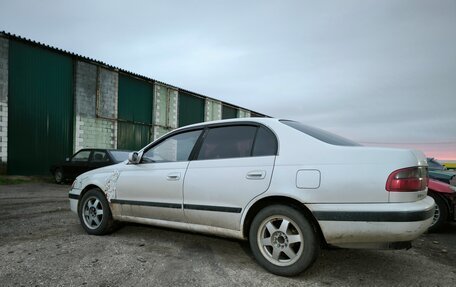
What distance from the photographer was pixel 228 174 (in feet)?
10.6

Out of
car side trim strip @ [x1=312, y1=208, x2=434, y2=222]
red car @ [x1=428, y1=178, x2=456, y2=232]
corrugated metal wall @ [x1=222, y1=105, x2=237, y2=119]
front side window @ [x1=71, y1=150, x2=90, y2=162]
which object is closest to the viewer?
car side trim strip @ [x1=312, y1=208, x2=434, y2=222]

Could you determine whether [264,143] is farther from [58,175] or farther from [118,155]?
[58,175]

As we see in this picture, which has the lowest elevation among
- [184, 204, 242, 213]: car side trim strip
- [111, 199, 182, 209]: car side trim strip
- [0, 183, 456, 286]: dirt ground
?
[0, 183, 456, 286]: dirt ground

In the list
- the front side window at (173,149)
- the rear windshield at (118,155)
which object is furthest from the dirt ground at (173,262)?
the rear windshield at (118,155)

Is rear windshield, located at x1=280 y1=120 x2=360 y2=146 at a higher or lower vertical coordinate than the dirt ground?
higher

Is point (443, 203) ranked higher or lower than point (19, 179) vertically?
higher

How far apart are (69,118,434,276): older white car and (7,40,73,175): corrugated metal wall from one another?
11.7 m

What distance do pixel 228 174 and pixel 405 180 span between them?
5.24 ft

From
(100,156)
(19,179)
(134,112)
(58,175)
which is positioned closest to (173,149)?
(100,156)

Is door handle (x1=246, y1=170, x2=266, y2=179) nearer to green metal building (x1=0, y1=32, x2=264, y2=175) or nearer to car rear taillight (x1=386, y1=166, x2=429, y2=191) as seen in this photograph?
car rear taillight (x1=386, y1=166, x2=429, y2=191)

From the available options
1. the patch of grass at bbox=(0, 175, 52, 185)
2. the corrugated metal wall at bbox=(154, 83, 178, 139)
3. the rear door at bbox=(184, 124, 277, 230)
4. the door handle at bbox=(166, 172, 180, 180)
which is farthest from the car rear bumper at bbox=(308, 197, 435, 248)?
the corrugated metal wall at bbox=(154, 83, 178, 139)

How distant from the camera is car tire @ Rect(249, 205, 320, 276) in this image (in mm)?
2781

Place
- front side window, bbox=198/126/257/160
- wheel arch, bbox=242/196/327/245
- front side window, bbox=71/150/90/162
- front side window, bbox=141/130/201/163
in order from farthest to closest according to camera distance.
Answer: front side window, bbox=71/150/90/162, front side window, bbox=141/130/201/163, front side window, bbox=198/126/257/160, wheel arch, bbox=242/196/327/245

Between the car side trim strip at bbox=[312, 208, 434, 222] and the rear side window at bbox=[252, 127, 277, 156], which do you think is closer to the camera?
the car side trim strip at bbox=[312, 208, 434, 222]
